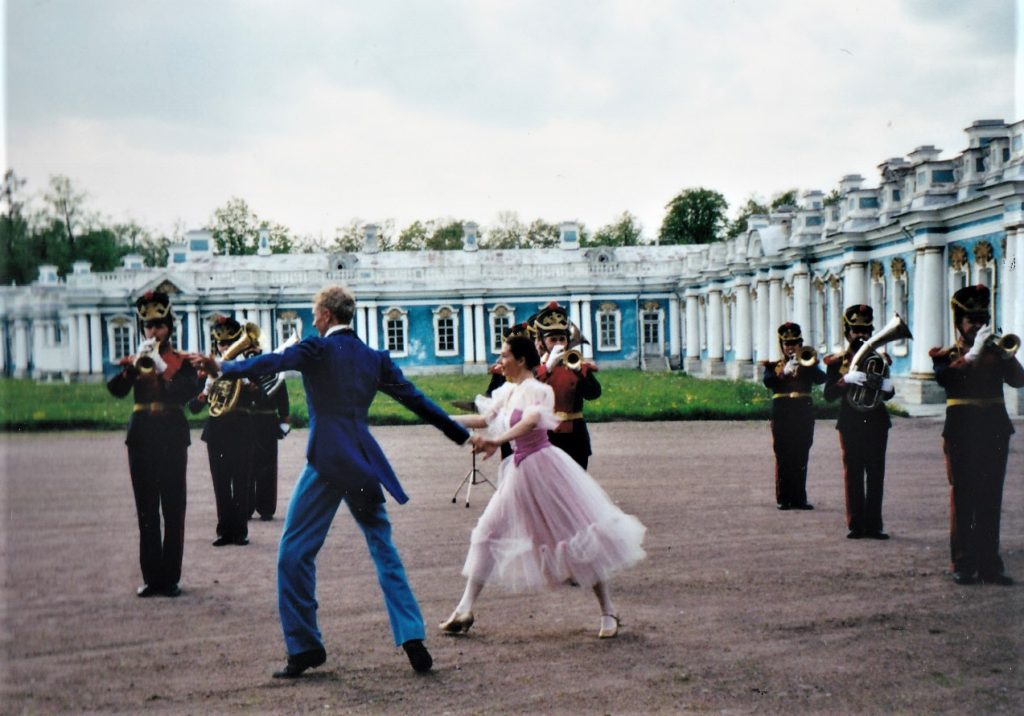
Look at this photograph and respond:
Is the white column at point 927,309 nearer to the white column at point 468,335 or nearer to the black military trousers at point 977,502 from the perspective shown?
the black military trousers at point 977,502

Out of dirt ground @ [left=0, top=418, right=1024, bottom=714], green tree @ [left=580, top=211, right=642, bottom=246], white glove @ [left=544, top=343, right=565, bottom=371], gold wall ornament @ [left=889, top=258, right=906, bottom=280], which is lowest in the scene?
dirt ground @ [left=0, top=418, right=1024, bottom=714]

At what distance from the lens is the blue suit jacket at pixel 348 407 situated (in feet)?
14.6

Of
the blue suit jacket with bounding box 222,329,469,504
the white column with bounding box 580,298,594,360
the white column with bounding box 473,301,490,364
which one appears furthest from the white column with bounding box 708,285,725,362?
the blue suit jacket with bounding box 222,329,469,504

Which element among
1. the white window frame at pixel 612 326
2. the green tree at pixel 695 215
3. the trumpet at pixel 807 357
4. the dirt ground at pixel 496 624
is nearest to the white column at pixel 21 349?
the dirt ground at pixel 496 624

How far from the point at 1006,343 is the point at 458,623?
3.35m

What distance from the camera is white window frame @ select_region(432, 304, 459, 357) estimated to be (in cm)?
824

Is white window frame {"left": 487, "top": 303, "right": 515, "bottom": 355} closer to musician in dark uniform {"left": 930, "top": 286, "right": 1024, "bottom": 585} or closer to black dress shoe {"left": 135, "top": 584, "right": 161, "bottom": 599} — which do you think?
musician in dark uniform {"left": 930, "top": 286, "right": 1024, "bottom": 585}

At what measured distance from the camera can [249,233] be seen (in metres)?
6.38

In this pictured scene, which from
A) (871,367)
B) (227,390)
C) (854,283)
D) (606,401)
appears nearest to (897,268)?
(854,283)

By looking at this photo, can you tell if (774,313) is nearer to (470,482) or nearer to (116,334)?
(470,482)

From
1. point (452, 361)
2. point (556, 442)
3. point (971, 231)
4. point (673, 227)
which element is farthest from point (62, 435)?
point (971, 231)

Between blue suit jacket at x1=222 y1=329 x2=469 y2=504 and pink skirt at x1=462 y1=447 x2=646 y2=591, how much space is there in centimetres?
59

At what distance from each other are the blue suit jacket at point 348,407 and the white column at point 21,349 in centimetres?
152

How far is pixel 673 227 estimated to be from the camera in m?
8.08
